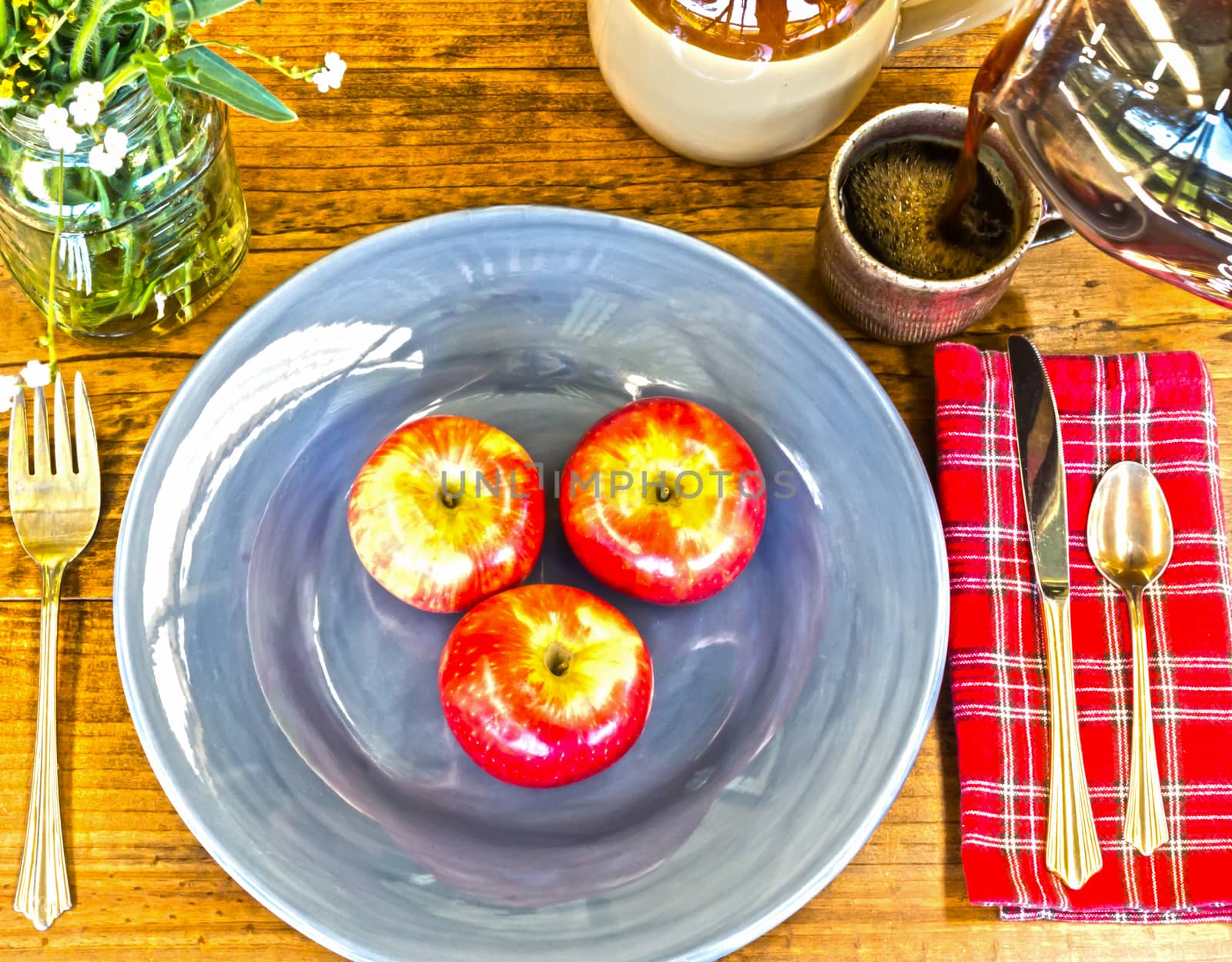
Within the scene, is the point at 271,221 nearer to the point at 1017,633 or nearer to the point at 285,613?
the point at 285,613

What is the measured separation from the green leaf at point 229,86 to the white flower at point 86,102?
63mm

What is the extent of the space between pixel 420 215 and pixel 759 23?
27 cm

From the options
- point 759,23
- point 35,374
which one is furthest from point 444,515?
point 759,23

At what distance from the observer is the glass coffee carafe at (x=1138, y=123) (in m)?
0.40

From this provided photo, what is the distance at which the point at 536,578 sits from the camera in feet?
2.07

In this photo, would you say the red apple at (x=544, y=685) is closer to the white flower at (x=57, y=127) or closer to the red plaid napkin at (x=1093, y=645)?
the red plaid napkin at (x=1093, y=645)

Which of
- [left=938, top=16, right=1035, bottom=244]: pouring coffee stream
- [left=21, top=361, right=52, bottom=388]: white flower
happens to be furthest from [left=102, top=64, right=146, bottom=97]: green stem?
[left=938, top=16, right=1035, bottom=244]: pouring coffee stream

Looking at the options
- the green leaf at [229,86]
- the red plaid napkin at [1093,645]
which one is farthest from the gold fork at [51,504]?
the red plaid napkin at [1093,645]

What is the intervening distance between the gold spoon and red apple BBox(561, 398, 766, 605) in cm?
21

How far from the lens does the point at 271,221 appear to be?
709 mm

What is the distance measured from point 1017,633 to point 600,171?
1.35ft

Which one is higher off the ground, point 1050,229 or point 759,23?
point 759,23

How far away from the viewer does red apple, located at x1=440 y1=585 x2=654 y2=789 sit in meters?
0.54

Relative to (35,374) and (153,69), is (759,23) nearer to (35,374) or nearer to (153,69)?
(153,69)
